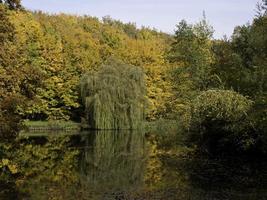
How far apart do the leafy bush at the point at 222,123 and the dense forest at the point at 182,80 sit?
5cm

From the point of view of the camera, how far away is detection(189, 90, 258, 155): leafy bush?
22.5m

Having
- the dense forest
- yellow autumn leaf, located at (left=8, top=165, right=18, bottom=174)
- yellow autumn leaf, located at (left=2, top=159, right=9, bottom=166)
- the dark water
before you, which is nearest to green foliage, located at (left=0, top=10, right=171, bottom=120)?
the dense forest

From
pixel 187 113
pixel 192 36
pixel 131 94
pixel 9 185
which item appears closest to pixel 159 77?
pixel 131 94

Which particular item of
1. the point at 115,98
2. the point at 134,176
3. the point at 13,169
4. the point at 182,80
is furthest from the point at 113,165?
the point at 115,98

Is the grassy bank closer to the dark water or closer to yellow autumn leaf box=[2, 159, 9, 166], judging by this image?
the dark water

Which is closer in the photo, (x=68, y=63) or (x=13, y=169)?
(x=13, y=169)

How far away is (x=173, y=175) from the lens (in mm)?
19344

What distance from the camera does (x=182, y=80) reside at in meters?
33.4

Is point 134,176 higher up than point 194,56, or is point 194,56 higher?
point 194,56

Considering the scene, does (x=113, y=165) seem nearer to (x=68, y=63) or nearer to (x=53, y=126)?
(x=53, y=126)

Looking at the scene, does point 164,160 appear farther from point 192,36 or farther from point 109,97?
point 109,97

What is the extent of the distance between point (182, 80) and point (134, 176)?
579 inches

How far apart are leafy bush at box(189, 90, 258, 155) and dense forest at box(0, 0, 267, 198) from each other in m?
0.05

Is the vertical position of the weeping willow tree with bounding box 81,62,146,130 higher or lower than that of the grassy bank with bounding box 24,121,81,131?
higher
